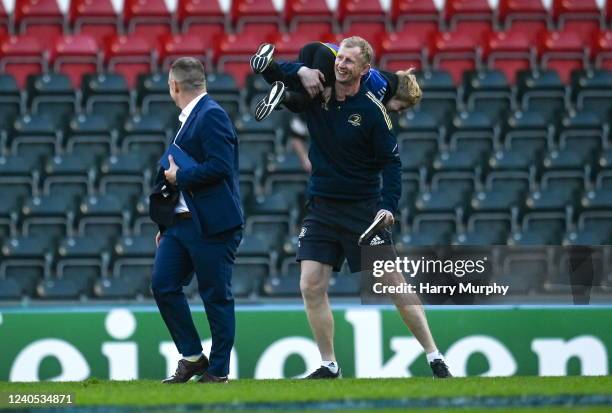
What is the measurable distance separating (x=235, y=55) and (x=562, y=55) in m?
3.80

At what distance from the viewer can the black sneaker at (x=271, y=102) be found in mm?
6051

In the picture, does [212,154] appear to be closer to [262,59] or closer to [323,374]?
[262,59]

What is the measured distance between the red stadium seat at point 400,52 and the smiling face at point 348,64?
6.90 metres

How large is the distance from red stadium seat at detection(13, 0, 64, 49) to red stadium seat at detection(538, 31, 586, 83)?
5.80 metres

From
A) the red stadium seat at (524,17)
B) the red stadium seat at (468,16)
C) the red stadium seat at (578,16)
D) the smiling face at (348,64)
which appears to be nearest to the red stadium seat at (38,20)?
the red stadium seat at (468,16)

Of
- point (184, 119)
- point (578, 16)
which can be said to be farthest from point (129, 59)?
point (184, 119)

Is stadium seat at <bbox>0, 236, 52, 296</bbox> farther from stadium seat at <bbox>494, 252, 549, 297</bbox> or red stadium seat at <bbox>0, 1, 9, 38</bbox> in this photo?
red stadium seat at <bbox>0, 1, 9, 38</bbox>

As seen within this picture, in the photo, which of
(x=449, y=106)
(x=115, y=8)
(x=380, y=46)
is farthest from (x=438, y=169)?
(x=115, y=8)

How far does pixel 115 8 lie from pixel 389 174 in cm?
895

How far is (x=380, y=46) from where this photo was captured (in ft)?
43.9

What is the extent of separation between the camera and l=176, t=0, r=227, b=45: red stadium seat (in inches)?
561

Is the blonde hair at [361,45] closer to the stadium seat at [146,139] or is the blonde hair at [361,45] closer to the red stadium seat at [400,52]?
the stadium seat at [146,139]

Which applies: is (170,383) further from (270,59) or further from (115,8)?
(115,8)

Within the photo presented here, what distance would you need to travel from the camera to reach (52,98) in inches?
488
